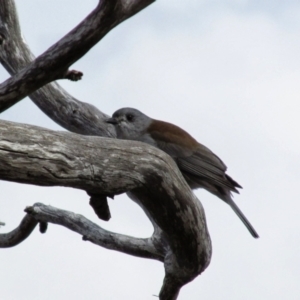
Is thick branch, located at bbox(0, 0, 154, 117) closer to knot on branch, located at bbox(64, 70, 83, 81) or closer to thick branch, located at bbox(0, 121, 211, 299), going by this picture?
knot on branch, located at bbox(64, 70, 83, 81)

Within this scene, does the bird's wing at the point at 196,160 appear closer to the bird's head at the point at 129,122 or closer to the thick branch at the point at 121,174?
the bird's head at the point at 129,122

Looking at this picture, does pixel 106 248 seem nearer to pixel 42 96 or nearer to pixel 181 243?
pixel 181 243

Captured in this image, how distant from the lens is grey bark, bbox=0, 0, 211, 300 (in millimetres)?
3920

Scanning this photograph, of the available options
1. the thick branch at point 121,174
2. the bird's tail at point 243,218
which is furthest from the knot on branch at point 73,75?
the bird's tail at point 243,218

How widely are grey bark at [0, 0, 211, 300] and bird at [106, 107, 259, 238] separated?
0.86m

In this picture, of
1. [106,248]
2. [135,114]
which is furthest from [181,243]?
[135,114]

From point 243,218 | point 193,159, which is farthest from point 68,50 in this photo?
point 243,218

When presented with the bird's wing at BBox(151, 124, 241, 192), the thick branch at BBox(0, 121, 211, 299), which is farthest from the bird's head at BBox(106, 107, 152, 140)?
the thick branch at BBox(0, 121, 211, 299)

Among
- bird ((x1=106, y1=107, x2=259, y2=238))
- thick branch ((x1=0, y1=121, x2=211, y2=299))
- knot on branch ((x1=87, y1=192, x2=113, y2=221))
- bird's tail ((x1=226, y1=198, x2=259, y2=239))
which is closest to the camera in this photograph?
thick branch ((x1=0, y1=121, x2=211, y2=299))

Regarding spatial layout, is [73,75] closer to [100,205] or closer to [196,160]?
[100,205]

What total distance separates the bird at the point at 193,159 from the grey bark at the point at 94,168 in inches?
34.0

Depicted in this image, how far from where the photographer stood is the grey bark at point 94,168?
12.9 ft

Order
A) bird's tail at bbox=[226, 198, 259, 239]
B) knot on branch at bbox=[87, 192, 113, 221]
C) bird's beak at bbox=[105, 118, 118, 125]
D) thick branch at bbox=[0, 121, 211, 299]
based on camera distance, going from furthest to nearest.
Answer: bird's beak at bbox=[105, 118, 118, 125] → bird's tail at bbox=[226, 198, 259, 239] → knot on branch at bbox=[87, 192, 113, 221] → thick branch at bbox=[0, 121, 211, 299]

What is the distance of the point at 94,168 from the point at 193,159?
218 centimetres
